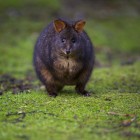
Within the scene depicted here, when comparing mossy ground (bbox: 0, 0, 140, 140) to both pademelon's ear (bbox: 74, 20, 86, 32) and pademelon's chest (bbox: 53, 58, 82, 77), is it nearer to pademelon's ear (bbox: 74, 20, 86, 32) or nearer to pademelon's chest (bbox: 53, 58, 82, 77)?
pademelon's chest (bbox: 53, 58, 82, 77)

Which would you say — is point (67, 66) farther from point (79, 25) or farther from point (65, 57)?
point (79, 25)

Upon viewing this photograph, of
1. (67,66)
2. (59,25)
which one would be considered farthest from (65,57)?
(59,25)

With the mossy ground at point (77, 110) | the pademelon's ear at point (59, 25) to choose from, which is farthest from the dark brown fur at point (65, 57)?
the mossy ground at point (77, 110)

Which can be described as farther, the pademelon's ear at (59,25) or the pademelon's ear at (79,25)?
the pademelon's ear at (79,25)

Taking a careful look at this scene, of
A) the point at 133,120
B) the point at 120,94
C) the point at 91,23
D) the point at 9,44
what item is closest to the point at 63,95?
the point at 120,94

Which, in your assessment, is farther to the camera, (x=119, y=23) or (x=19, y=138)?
(x=119, y=23)

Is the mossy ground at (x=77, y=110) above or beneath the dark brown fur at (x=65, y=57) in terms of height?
beneath

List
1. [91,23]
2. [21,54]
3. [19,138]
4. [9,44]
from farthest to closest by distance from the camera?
[91,23] → [9,44] → [21,54] → [19,138]

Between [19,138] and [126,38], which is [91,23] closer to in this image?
[126,38]

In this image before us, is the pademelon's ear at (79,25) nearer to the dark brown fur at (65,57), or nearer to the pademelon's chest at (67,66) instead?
the dark brown fur at (65,57)
